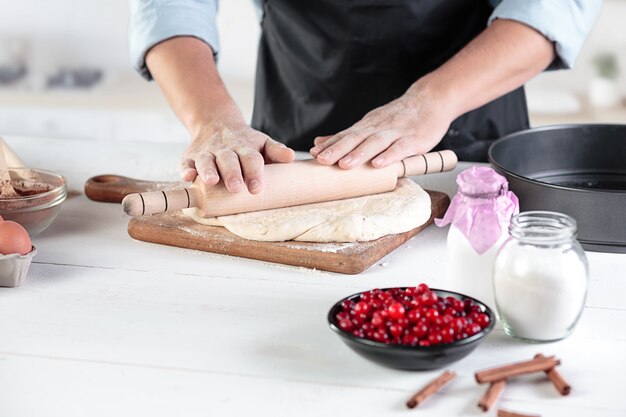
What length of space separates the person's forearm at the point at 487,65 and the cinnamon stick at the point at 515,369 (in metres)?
0.81

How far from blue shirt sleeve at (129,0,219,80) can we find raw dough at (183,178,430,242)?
1.81 feet

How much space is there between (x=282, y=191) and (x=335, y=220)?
0.12m

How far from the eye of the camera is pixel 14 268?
47.8 inches

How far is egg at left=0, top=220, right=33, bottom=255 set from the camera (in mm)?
1202

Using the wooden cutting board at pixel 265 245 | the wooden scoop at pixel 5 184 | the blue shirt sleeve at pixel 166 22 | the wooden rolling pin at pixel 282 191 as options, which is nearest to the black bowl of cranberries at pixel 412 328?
the wooden cutting board at pixel 265 245

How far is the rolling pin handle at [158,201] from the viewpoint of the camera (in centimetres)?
136

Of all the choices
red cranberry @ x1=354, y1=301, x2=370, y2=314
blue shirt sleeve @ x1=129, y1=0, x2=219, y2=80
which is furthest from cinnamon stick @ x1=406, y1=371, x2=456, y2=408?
blue shirt sleeve @ x1=129, y1=0, x2=219, y2=80

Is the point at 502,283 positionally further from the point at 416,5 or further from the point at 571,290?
the point at 416,5

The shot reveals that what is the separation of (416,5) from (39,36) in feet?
5.92

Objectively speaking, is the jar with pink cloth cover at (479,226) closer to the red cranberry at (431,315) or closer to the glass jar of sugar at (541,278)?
the glass jar of sugar at (541,278)

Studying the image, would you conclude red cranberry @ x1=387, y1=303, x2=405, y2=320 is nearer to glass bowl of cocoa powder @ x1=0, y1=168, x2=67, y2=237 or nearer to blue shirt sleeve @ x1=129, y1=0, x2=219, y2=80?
glass bowl of cocoa powder @ x1=0, y1=168, x2=67, y2=237

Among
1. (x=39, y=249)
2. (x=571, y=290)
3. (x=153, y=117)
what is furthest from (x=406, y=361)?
(x=153, y=117)

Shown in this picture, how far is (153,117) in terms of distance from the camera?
3.08m

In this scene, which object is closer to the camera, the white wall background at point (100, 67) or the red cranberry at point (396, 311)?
the red cranberry at point (396, 311)
